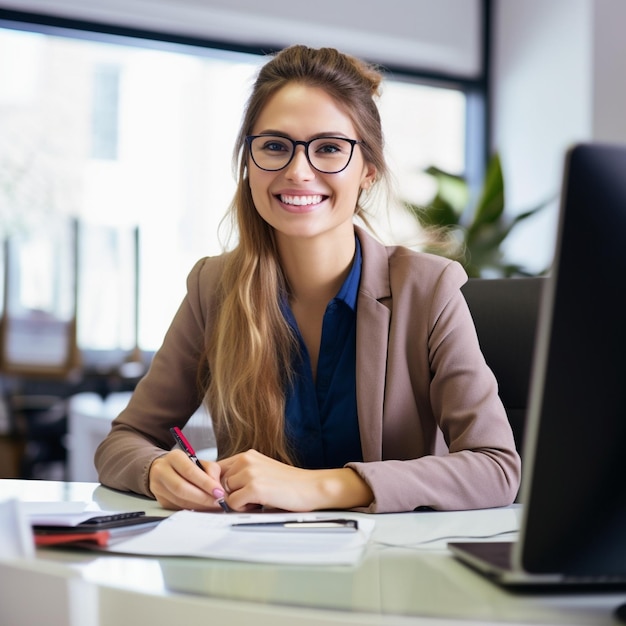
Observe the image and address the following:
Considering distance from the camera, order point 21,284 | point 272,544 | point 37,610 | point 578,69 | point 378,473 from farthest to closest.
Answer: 1. point 21,284
2. point 578,69
3. point 378,473
4. point 272,544
5. point 37,610

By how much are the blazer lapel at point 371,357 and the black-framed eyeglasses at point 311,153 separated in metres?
0.21

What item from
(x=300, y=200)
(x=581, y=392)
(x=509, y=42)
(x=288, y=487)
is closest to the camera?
(x=581, y=392)

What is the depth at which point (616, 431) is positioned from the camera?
1.98ft

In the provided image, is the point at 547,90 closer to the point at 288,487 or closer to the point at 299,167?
the point at 299,167

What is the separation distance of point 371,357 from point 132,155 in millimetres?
4470

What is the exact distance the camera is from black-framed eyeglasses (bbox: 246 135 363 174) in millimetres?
1475

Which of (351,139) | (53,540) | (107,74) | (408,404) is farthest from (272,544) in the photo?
(107,74)

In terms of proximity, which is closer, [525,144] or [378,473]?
[378,473]

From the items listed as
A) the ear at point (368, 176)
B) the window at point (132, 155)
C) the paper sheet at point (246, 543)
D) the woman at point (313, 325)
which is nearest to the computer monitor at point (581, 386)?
the paper sheet at point (246, 543)

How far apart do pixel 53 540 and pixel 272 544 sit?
0.21 m

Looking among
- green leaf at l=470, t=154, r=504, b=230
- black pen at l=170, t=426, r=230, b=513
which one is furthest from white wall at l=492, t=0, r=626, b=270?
black pen at l=170, t=426, r=230, b=513

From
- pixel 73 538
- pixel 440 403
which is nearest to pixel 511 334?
pixel 440 403

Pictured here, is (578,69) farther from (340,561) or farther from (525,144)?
(340,561)

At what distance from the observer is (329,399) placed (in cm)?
148
